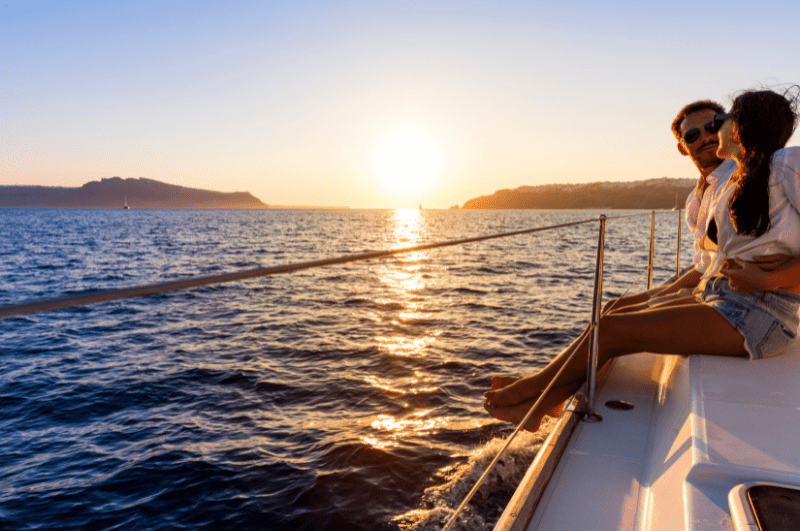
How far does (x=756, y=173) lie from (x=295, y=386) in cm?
486

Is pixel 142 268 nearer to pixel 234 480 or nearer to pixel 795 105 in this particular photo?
pixel 234 480

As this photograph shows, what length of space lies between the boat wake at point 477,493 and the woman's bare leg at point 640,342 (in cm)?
98

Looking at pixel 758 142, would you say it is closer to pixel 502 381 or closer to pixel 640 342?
pixel 640 342

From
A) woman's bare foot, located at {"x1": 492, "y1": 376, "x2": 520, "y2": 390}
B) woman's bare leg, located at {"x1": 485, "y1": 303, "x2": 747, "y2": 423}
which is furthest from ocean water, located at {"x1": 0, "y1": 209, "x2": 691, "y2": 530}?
woman's bare leg, located at {"x1": 485, "y1": 303, "x2": 747, "y2": 423}

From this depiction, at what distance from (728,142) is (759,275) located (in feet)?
1.73

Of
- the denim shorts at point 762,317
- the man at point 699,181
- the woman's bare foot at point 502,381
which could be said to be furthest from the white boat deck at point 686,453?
the man at point 699,181

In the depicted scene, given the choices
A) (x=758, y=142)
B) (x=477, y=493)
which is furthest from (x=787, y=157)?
(x=477, y=493)

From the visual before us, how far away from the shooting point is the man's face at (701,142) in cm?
270

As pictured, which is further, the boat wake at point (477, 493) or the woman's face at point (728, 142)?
the boat wake at point (477, 493)

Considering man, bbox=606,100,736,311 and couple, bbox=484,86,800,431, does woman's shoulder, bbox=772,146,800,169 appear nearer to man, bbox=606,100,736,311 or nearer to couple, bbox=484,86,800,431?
couple, bbox=484,86,800,431

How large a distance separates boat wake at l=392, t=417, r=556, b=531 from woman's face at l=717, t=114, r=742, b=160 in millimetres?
2037

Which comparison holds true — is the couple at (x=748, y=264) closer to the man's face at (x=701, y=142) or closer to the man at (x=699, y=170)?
the man at (x=699, y=170)

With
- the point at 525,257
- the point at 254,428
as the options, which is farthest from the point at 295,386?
the point at 525,257

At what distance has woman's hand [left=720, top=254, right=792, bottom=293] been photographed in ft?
5.99
